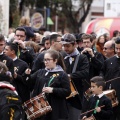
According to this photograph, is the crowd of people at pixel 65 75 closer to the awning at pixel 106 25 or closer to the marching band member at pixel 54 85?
the marching band member at pixel 54 85

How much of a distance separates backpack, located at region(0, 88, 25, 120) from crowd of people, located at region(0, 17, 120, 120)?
9.51 feet

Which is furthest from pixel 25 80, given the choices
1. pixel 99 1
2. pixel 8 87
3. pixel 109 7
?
pixel 99 1

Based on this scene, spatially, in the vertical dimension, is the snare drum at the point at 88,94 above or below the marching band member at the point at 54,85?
below

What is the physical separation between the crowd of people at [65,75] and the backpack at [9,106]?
2898 millimetres

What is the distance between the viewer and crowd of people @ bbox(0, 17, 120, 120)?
447 inches

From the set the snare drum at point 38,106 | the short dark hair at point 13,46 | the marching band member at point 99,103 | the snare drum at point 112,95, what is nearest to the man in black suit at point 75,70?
the marching band member at point 99,103

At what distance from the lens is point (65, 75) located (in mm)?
11414

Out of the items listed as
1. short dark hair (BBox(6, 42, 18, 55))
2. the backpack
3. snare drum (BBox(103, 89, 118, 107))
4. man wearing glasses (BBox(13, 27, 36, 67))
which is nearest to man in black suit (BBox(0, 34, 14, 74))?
short dark hair (BBox(6, 42, 18, 55))

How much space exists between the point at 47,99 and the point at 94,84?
1.58m

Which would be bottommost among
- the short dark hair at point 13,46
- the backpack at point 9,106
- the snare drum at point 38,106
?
the snare drum at point 38,106

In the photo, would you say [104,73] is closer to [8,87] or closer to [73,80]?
[73,80]

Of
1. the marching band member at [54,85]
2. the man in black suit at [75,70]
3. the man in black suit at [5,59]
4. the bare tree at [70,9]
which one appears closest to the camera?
the marching band member at [54,85]

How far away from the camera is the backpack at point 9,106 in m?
8.08

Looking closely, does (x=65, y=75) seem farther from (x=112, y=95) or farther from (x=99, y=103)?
(x=112, y=95)
